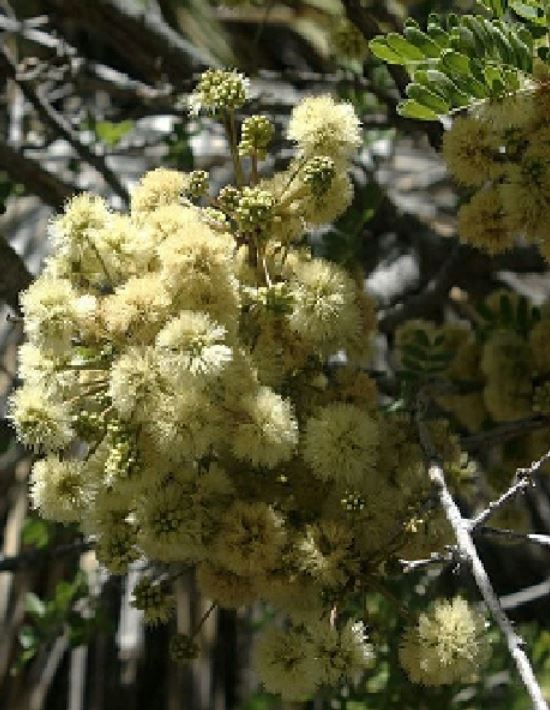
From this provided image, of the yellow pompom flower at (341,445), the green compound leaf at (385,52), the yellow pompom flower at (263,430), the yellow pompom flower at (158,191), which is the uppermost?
the green compound leaf at (385,52)

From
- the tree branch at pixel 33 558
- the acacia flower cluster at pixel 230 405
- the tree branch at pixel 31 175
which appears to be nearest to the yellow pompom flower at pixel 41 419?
the acacia flower cluster at pixel 230 405

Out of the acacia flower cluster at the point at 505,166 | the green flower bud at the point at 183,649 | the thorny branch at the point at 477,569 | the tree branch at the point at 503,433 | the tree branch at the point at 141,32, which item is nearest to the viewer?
the thorny branch at the point at 477,569

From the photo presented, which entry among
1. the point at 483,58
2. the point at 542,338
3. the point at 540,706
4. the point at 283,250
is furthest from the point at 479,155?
the point at 540,706

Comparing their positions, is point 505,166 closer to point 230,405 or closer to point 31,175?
point 230,405

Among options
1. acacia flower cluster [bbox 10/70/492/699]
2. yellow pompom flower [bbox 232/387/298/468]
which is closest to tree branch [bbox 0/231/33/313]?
acacia flower cluster [bbox 10/70/492/699]

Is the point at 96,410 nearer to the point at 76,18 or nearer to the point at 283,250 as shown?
the point at 283,250

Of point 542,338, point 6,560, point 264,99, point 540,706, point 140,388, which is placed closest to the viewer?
point 540,706

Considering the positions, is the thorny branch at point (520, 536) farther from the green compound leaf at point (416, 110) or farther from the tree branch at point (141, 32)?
the tree branch at point (141, 32)

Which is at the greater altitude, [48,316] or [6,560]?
[48,316]
